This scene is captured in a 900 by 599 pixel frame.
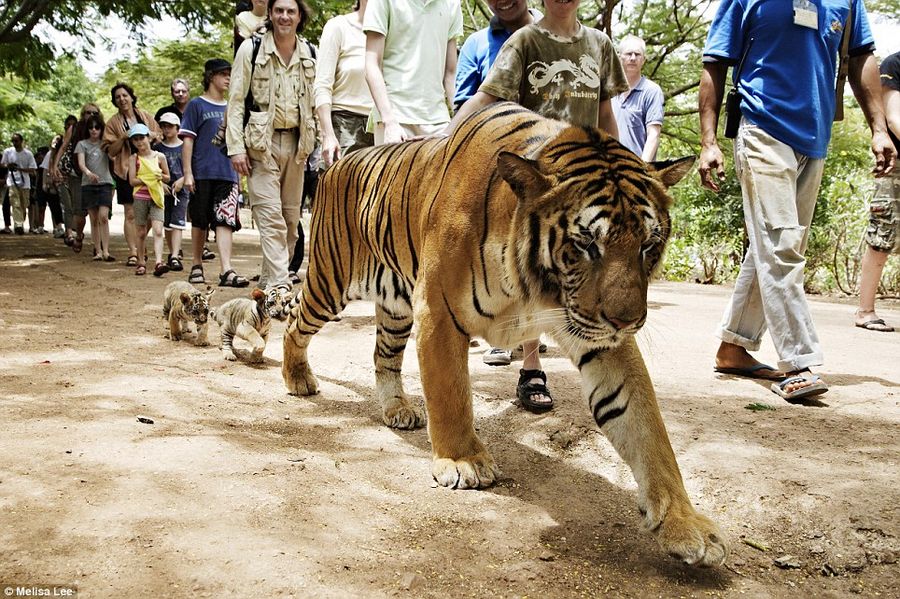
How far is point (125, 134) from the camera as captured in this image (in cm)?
1035

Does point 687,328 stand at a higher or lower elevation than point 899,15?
lower

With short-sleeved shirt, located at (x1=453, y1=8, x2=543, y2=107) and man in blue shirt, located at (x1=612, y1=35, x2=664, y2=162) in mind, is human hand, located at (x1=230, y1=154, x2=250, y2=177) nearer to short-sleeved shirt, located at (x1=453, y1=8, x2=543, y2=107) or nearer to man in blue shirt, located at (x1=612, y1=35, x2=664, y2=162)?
short-sleeved shirt, located at (x1=453, y1=8, x2=543, y2=107)

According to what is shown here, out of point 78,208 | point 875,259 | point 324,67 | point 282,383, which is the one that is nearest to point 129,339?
point 282,383

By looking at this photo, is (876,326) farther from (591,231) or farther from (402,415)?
(591,231)

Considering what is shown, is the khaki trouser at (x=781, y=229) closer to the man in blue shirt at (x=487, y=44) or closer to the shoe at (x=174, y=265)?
the man in blue shirt at (x=487, y=44)

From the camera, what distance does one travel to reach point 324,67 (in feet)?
19.2

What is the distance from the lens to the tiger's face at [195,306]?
20.1 feet

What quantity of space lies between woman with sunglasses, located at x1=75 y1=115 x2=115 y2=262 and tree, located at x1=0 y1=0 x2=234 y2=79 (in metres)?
1.68

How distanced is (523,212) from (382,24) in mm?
2487

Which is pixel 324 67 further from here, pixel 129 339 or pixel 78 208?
pixel 78 208

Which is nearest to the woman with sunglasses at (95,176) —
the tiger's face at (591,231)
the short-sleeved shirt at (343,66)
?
the short-sleeved shirt at (343,66)

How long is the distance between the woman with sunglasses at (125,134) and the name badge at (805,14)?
8239 mm

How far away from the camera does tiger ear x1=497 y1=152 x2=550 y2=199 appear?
276 cm

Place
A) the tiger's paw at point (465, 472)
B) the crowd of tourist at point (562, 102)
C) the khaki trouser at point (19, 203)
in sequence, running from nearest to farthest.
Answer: the tiger's paw at point (465, 472), the crowd of tourist at point (562, 102), the khaki trouser at point (19, 203)
